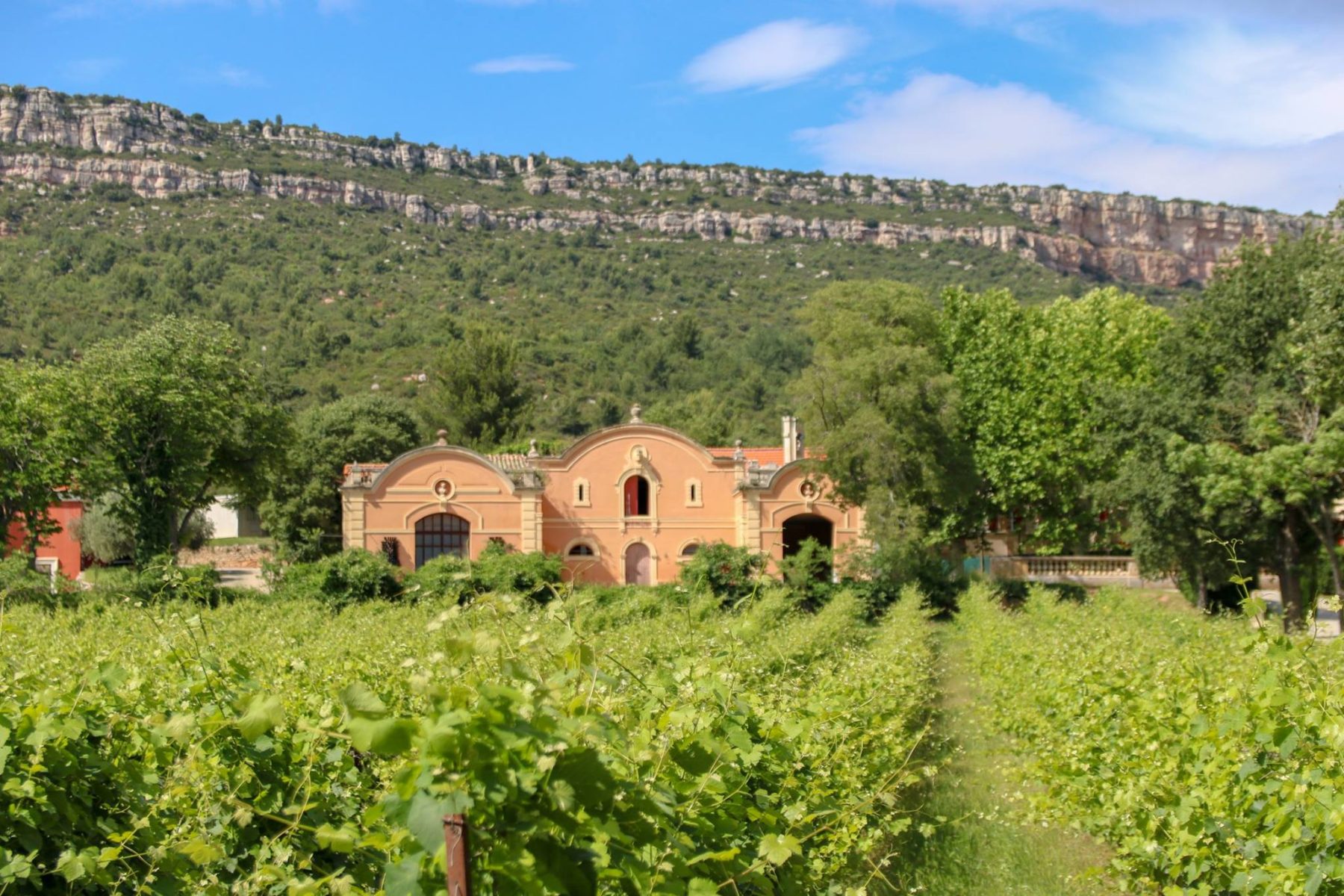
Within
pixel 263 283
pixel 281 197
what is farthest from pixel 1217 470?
pixel 281 197

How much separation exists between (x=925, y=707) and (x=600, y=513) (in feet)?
63.7

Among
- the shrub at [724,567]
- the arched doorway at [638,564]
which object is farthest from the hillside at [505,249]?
the shrub at [724,567]

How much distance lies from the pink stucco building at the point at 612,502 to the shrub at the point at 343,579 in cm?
293

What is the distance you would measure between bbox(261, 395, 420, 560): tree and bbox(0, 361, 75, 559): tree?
35.1 ft

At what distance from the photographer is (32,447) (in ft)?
88.0

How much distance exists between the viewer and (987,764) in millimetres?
12391

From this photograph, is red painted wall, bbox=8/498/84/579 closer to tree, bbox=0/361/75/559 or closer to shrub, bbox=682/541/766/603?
tree, bbox=0/361/75/559

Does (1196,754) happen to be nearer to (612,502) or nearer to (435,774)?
(435,774)

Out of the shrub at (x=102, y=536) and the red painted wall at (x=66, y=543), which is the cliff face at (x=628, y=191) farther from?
the red painted wall at (x=66, y=543)

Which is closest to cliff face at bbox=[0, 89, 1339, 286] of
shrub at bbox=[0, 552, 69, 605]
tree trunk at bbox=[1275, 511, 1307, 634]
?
tree trunk at bbox=[1275, 511, 1307, 634]

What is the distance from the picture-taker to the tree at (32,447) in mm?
26234

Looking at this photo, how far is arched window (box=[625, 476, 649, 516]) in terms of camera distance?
32656 mm

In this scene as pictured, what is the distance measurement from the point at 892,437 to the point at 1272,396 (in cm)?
835

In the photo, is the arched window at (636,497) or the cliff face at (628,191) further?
the cliff face at (628,191)
